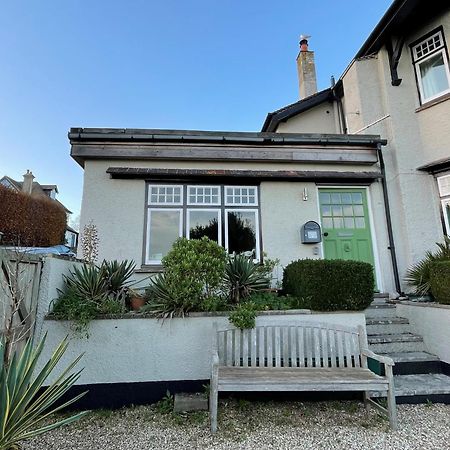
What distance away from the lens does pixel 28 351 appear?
2.44m

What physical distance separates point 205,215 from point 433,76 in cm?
683

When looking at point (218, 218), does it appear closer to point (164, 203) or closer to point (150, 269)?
point (164, 203)

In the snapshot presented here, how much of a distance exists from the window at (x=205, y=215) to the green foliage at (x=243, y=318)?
251 cm

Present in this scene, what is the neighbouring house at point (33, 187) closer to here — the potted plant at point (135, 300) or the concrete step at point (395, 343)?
the potted plant at point (135, 300)

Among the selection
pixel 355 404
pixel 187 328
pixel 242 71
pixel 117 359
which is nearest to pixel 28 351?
pixel 117 359

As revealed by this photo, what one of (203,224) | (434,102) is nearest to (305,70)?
(434,102)

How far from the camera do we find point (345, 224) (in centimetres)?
680

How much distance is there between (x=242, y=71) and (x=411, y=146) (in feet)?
28.0

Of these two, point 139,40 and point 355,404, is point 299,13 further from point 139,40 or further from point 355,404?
point 355,404

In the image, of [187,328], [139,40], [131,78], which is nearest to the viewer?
[187,328]

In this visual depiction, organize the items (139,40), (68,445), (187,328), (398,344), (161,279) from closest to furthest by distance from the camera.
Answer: (68,445) < (187,328) < (161,279) < (398,344) < (139,40)

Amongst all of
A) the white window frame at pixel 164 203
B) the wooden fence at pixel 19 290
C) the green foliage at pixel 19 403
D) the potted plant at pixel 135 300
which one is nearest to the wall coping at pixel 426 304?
the potted plant at pixel 135 300

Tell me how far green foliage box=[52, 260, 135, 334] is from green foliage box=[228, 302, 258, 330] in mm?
1669

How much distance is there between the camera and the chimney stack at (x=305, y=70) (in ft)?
36.1
